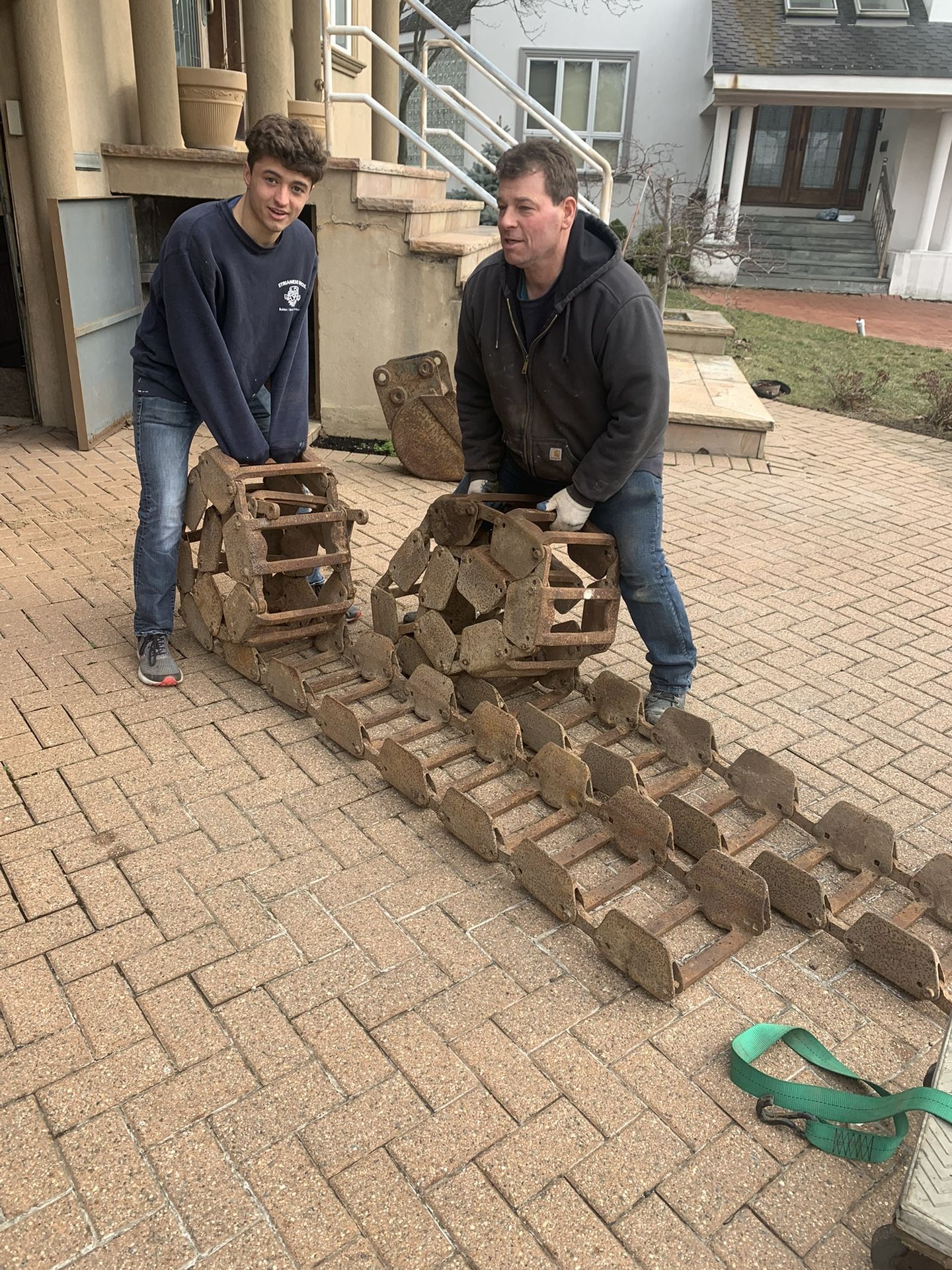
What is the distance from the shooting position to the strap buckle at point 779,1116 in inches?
90.8

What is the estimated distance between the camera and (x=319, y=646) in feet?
14.7

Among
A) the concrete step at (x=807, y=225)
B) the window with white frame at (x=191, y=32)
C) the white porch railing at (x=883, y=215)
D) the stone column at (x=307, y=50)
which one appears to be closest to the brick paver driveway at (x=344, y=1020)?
the window with white frame at (x=191, y=32)

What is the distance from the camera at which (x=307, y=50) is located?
30.7ft

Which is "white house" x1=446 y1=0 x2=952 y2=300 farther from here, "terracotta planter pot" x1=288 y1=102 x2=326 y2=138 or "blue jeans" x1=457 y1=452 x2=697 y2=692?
"blue jeans" x1=457 y1=452 x2=697 y2=692

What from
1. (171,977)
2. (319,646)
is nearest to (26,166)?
(319,646)

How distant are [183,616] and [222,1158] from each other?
2.78 m

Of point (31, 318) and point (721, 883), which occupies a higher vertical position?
point (31, 318)

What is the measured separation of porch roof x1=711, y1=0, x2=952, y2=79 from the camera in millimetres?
19469

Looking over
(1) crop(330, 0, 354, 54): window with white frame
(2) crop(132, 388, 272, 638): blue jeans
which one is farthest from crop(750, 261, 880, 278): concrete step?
(2) crop(132, 388, 272, 638): blue jeans

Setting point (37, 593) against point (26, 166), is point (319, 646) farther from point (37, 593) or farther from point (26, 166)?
point (26, 166)

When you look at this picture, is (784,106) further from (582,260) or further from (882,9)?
(582,260)

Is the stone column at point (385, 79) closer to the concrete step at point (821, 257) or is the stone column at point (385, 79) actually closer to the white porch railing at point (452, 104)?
the white porch railing at point (452, 104)

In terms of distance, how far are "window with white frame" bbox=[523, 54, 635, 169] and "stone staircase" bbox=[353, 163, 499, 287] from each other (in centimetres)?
1494

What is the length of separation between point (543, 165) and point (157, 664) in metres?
2.48
